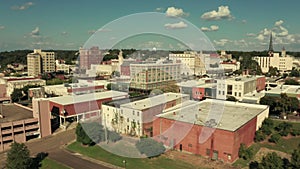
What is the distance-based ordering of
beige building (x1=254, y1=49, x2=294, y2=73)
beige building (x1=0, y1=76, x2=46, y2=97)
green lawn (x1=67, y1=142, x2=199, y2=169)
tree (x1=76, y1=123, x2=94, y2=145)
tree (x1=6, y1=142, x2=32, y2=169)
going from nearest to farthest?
tree (x1=6, y1=142, x2=32, y2=169)
green lawn (x1=67, y1=142, x2=199, y2=169)
tree (x1=76, y1=123, x2=94, y2=145)
beige building (x1=0, y1=76, x2=46, y2=97)
beige building (x1=254, y1=49, x2=294, y2=73)

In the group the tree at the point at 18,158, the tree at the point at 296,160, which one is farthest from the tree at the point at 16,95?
the tree at the point at 296,160

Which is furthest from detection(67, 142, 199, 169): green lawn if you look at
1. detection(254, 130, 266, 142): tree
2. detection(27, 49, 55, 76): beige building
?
detection(27, 49, 55, 76): beige building

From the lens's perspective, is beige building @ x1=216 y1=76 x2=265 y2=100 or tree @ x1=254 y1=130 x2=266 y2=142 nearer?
tree @ x1=254 y1=130 x2=266 y2=142

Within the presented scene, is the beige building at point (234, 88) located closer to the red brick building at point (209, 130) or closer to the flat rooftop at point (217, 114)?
the flat rooftop at point (217, 114)

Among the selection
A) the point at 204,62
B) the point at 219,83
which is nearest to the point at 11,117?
the point at 219,83

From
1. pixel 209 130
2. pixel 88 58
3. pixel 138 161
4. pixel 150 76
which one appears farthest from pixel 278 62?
pixel 138 161

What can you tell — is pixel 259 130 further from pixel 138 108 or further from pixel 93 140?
pixel 93 140

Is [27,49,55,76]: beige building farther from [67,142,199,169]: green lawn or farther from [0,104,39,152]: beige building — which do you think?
[67,142,199,169]: green lawn
